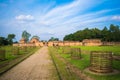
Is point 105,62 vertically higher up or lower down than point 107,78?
higher up

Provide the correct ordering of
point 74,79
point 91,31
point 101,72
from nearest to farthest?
point 74,79
point 101,72
point 91,31

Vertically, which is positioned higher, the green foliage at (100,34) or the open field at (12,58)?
the green foliage at (100,34)

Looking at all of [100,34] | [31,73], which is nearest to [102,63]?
[31,73]

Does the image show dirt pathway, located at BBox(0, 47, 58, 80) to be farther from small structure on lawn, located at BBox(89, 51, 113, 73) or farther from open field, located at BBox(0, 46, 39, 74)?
small structure on lawn, located at BBox(89, 51, 113, 73)

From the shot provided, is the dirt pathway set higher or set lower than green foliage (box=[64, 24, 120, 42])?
lower

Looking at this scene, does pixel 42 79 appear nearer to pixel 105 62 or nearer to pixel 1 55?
pixel 105 62

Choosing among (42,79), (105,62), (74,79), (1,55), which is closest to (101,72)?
(105,62)

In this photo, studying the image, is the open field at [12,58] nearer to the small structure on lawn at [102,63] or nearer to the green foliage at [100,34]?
the small structure on lawn at [102,63]

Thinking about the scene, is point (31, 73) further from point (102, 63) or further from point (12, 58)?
point (12, 58)

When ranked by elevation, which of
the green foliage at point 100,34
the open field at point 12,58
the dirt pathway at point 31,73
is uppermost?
the green foliage at point 100,34

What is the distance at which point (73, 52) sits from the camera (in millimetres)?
22812

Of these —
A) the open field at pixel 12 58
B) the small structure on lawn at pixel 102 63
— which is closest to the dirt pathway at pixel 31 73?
the open field at pixel 12 58

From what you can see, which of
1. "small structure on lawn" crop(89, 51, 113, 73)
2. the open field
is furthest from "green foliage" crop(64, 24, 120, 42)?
"small structure on lawn" crop(89, 51, 113, 73)

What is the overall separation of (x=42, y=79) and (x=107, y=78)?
14.0ft
